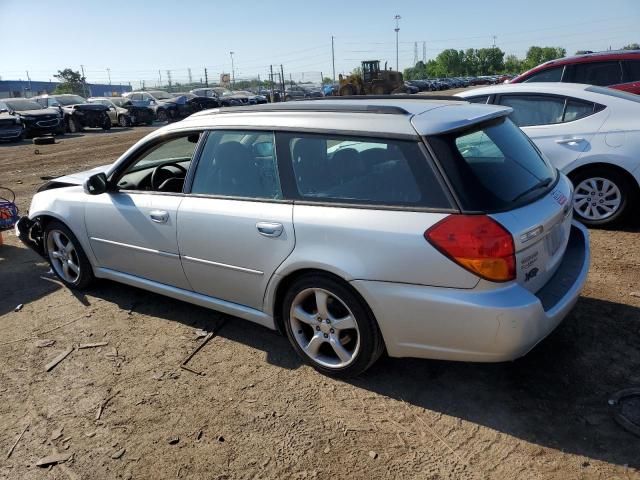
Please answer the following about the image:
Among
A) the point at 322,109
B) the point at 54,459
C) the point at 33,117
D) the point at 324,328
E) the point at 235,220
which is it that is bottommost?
the point at 54,459

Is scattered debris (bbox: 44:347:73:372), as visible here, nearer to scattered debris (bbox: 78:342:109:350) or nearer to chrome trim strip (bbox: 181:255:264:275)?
scattered debris (bbox: 78:342:109:350)

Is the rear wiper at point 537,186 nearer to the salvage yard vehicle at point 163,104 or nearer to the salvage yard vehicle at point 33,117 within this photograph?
the salvage yard vehicle at point 33,117

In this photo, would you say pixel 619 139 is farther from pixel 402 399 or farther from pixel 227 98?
pixel 227 98

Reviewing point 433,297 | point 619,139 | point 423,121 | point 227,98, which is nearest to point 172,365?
point 433,297

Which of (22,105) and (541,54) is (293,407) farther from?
(541,54)

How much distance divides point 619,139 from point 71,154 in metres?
15.1

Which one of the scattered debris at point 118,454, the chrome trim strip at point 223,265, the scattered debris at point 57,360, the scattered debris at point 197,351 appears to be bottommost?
the scattered debris at point 118,454

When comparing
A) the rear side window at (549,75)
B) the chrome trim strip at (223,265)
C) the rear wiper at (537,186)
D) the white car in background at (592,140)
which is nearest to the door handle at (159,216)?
the chrome trim strip at (223,265)

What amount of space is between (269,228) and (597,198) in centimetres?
414

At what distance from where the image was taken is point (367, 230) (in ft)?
9.16

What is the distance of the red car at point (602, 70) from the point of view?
8203 millimetres

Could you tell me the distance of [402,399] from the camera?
119 inches

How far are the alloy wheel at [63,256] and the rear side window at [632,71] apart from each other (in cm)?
842

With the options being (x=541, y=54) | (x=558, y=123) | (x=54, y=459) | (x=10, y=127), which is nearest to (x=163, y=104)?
(x=10, y=127)
